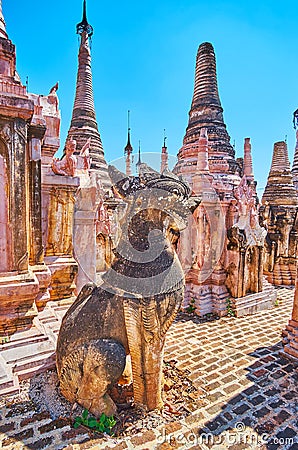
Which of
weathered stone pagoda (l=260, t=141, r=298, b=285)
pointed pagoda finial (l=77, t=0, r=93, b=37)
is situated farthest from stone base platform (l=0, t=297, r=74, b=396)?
pointed pagoda finial (l=77, t=0, r=93, b=37)

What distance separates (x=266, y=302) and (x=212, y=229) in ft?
10.3

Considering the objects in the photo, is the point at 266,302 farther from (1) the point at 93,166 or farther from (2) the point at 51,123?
(1) the point at 93,166

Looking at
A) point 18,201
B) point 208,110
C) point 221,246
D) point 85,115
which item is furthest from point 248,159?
point 18,201

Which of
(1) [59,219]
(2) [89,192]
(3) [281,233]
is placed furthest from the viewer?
(3) [281,233]

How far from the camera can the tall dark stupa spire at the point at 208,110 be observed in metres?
10.5

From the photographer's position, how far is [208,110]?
35.0ft

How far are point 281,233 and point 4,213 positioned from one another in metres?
12.2

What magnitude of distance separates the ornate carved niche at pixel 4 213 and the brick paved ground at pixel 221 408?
1881 millimetres

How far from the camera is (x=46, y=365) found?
4035mm

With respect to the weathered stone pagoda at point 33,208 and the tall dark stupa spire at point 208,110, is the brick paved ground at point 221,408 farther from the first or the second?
the tall dark stupa spire at point 208,110

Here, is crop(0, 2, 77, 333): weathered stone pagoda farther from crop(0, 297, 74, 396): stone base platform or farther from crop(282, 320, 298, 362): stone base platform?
crop(282, 320, 298, 362): stone base platform

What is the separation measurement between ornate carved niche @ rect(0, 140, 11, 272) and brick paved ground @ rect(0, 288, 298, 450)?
1.88 metres

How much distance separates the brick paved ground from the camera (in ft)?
10.2

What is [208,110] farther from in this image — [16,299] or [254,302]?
[16,299]
